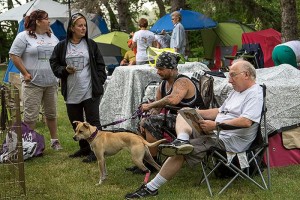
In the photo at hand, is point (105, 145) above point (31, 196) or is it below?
above

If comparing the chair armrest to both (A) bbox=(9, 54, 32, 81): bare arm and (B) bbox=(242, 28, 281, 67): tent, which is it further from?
(B) bbox=(242, 28, 281, 67): tent

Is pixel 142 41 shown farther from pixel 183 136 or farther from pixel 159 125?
pixel 183 136

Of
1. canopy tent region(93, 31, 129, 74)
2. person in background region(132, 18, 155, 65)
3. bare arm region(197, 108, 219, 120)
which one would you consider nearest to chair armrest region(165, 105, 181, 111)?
bare arm region(197, 108, 219, 120)

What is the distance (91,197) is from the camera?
157 inches

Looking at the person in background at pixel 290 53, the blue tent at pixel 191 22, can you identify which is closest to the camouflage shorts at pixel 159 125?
the person in background at pixel 290 53

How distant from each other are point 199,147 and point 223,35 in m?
11.1

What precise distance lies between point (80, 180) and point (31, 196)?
59 cm

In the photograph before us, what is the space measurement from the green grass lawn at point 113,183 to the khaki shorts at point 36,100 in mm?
507

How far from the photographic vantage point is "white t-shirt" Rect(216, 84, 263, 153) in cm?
377

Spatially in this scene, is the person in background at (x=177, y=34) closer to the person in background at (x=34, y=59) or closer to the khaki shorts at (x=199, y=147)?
the person in background at (x=34, y=59)

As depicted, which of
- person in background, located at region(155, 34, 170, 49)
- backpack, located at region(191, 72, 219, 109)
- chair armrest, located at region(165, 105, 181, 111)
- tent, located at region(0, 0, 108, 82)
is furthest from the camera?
tent, located at region(0, 0, 108, 82)

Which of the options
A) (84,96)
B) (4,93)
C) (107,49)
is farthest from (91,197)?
(107,49)

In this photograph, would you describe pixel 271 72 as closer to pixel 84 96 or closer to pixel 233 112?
pixel 233 112

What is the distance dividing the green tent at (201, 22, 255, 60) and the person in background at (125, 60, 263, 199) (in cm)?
1043
